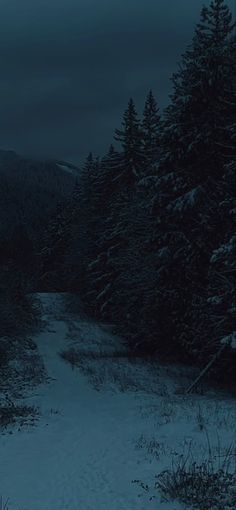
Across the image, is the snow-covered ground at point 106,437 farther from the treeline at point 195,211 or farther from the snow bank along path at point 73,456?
the treeline at point 195,211

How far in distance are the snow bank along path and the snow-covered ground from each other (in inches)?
0.6

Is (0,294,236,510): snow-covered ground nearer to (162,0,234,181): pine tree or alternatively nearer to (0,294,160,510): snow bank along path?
(0,294,160,510): snow bank along path

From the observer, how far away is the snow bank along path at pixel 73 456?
7793mm

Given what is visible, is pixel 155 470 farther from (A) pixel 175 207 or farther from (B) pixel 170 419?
(A) pixel 175 207

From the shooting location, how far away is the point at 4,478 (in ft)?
29.4

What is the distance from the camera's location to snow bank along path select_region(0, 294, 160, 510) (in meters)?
7.79

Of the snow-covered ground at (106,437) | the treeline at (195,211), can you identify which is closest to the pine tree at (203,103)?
the treeline at (195,211)

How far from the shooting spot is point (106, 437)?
1168 cm

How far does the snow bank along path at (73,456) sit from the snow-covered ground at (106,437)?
15 millimetres

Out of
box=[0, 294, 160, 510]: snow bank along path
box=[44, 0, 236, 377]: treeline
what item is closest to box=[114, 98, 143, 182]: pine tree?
box=[44, 0, 236, 377]: treeline

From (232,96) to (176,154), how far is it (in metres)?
3.04

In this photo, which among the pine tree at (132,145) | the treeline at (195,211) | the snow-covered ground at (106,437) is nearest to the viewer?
the snow-covered ground at (106,437)

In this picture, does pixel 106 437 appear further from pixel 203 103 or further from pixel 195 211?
pixel 203 103

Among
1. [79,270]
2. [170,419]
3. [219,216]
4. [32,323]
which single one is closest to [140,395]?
[170,419]
